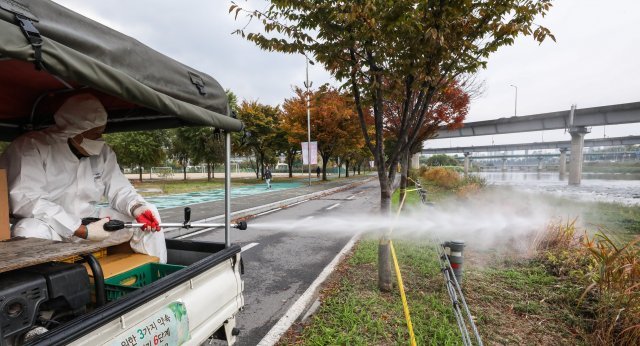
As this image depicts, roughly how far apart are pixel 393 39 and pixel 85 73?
3453mm

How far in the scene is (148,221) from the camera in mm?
2602

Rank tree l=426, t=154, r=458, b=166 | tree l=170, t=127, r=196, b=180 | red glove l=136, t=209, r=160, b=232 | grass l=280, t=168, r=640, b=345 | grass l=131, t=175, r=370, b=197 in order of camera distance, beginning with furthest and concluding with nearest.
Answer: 1. tree l=426, t=154, r=458, b=166
2. tree l=170, t=127, r=196, b=180
3. grass l=131, t=175, r=370, b=197
4. grass l=280, t=168, r=640, b=345
5. red glove l=136, t=209, r=160, b=232

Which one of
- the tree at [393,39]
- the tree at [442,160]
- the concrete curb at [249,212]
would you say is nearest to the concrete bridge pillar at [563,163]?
the tree at [442,160]

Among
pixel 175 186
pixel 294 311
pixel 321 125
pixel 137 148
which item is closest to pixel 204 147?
pixel 175 186

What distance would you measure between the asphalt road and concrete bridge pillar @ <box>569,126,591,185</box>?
3056 cm

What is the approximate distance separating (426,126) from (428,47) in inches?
641

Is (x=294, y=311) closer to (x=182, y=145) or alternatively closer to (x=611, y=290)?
(x=611, y=290)

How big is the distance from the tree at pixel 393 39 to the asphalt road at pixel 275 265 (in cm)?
146

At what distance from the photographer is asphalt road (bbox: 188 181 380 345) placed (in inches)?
147

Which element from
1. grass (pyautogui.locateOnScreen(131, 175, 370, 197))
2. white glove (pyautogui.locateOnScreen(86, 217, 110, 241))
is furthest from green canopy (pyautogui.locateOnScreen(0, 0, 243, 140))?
grass (pyautogui.locateOnScreen(131, 175, 370, 197))

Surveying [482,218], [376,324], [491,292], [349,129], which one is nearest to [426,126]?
[349,129]

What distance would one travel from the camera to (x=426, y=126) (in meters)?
19.0

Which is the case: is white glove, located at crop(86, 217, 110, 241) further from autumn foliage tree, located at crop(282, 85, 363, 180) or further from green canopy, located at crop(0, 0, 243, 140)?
autumn foliage tree, located at crop(282, 85, 363, 180)

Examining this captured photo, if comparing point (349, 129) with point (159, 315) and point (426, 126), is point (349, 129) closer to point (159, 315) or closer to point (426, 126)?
point (426, 126)
